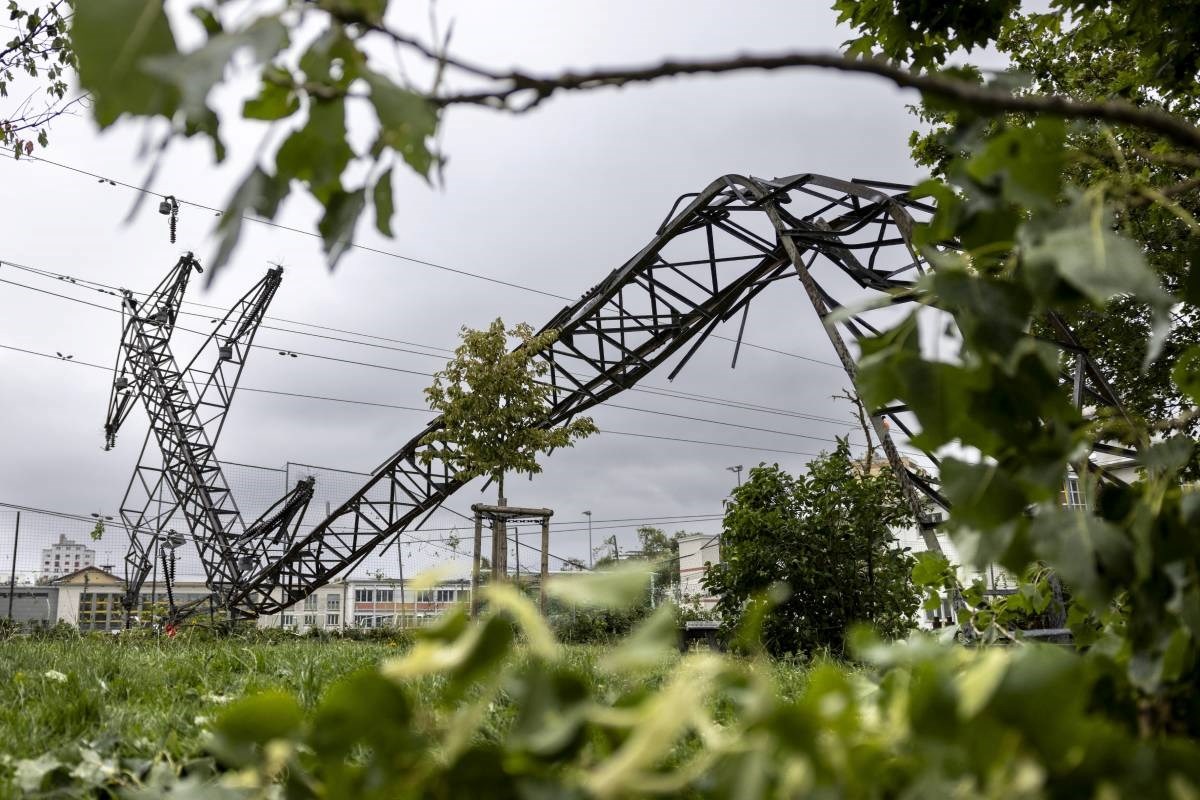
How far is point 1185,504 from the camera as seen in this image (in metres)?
0.65

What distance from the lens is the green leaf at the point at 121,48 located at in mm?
490

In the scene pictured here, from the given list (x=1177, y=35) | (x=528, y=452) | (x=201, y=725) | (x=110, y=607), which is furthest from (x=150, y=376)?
(x=1177, y=35)

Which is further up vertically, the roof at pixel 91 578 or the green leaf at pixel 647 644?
the green leaf at pixel 647 644

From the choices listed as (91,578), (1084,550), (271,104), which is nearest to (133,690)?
(271,104)

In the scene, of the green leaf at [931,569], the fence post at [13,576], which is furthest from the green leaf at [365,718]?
the fence post at [13,576]

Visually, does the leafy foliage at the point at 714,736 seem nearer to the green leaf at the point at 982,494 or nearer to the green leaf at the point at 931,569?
the green leaf at the point at 982,494

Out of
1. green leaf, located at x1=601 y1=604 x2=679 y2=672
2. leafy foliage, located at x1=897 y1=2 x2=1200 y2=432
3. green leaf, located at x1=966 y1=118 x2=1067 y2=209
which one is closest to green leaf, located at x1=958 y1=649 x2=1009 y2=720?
green leaf, located at x1=601 y1=604 x2=679 y2=672

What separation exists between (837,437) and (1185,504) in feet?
28.1

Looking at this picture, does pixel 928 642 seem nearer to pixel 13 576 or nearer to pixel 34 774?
pixel 34 774

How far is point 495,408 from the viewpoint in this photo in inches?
501

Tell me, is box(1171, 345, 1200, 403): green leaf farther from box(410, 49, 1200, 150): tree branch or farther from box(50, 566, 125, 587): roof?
box(50, 566, 125, 587): roof

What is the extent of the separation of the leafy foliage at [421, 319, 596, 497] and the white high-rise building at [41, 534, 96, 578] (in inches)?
398

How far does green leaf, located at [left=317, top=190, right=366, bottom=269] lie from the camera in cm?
61

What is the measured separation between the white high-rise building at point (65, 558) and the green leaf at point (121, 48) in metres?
20.0
